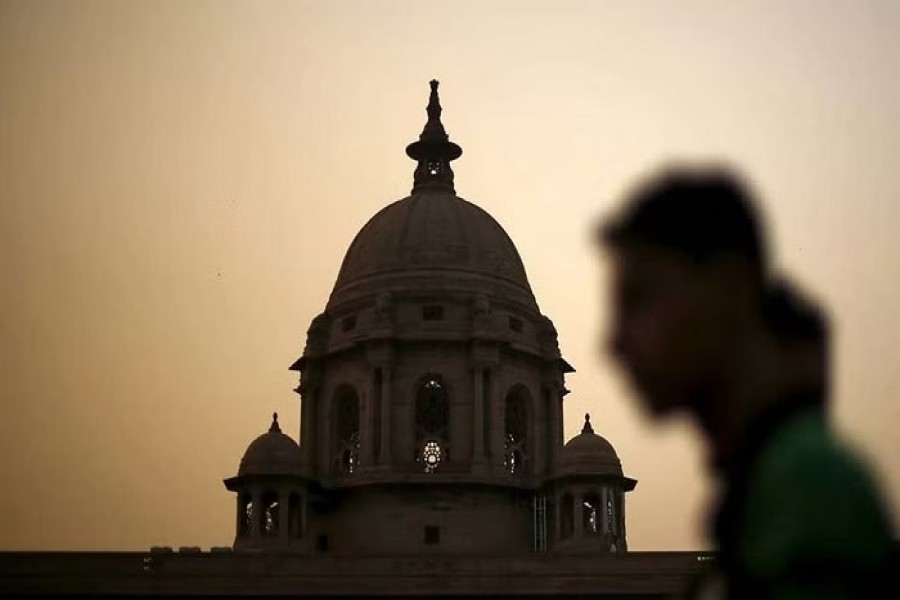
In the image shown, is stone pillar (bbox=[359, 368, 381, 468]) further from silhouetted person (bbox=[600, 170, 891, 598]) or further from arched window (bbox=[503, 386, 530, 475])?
silhouetted person (bbox=[600, 170, 891, 598])

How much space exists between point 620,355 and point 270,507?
56.7 meters

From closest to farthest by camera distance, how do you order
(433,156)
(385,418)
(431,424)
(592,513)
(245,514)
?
(245,514), (385,418), (592,513), (431,424), (433,156)

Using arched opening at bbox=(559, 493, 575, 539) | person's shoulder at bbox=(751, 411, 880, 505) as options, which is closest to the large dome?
arched opening at bbox=(559, 493, 575, 539)

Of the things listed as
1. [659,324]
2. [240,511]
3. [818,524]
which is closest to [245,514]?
[240,511]

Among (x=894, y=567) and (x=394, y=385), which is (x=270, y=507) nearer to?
(x=394, y=385)

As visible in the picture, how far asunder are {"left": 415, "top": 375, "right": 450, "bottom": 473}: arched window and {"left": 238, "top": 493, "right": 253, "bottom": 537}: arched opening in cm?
649

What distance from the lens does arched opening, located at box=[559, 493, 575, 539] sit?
58500 mm

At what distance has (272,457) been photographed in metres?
58.3

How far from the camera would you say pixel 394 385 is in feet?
199

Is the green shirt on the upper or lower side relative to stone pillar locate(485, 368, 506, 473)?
lower

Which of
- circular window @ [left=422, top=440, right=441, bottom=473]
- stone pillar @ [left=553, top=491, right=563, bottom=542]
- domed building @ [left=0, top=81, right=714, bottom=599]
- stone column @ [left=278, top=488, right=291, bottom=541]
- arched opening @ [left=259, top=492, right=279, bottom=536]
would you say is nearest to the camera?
domed building @ [left=0, top=81, right=714, bottom=599]

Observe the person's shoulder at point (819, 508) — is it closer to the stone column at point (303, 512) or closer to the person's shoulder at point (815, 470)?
the person's shoulder at point (815, 470)

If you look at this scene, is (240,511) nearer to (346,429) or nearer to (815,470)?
(346,429)

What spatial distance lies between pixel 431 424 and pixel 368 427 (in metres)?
2.67
